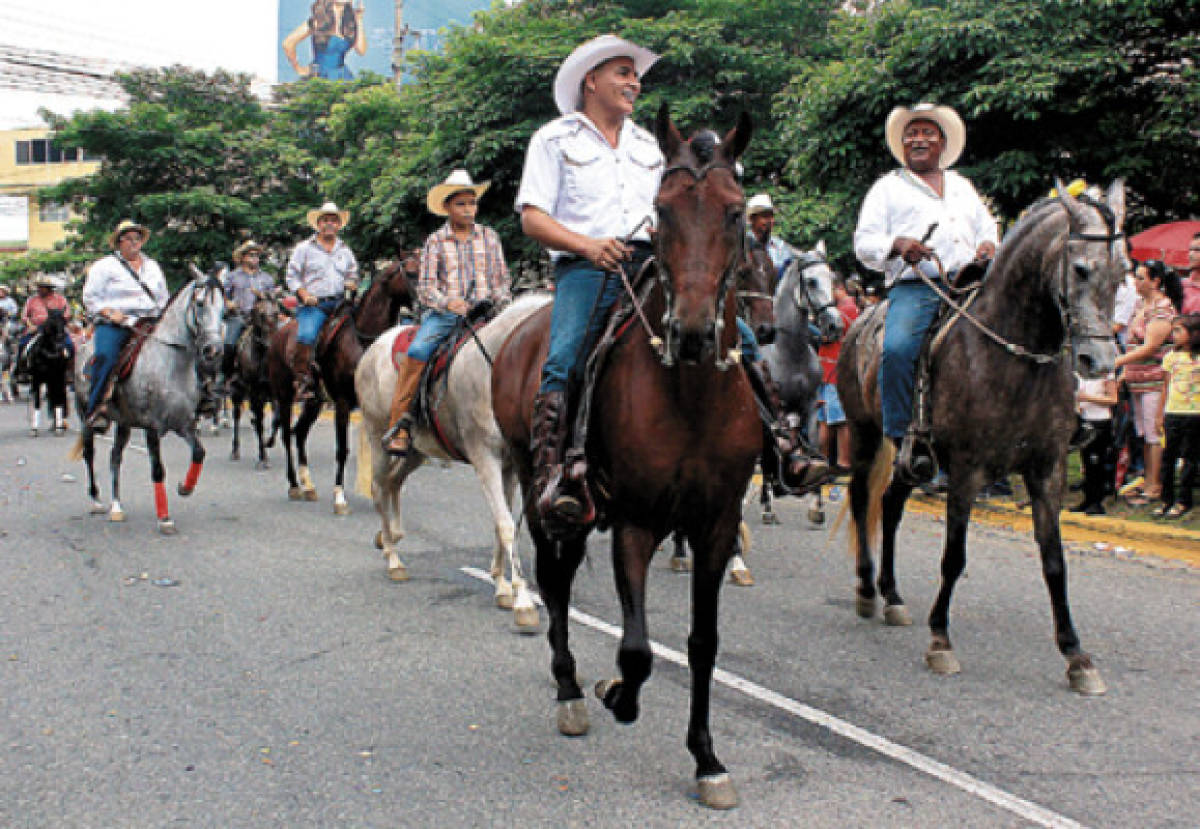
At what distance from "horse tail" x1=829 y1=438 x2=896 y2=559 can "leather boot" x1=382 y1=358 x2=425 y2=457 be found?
3202 millimetres

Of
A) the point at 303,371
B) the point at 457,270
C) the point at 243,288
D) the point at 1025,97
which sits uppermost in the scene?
the point at 1025,97

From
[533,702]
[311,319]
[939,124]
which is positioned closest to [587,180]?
[533,702]

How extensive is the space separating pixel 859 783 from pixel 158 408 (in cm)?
821

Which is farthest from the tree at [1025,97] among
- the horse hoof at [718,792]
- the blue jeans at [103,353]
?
the horse hoof at [718,792]

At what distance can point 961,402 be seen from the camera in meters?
5.64

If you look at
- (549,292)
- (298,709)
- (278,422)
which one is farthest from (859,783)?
(278,422)

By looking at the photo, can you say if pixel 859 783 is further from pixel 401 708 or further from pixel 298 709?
pixel 298 709

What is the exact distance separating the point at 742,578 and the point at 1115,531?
147 inches

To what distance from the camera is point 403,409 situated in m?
7.71

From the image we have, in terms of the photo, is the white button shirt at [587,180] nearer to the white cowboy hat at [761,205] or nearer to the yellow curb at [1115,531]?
the white cowboy hat at [761,205]

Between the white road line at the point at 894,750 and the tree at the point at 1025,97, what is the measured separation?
1069 centimetres

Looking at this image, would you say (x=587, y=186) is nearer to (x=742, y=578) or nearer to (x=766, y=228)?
(x=742, y=578)

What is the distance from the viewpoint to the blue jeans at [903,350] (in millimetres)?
6195

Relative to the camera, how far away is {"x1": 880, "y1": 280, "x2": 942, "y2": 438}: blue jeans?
6.20 meters
